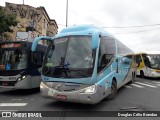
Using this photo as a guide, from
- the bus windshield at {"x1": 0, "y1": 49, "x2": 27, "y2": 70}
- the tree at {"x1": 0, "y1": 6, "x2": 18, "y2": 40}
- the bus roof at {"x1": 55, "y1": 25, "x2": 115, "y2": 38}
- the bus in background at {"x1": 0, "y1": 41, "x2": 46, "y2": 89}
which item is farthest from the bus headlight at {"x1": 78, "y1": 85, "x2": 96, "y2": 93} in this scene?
the tree at {"x1": 0, "y1": 6, "x2": 18, "y2": 40}

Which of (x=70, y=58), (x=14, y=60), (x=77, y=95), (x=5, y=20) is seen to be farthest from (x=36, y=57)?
(x=5, y=20)

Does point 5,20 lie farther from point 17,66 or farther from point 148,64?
point 148,64

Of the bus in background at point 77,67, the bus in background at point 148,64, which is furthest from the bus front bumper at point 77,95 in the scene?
the bus in background at point 148,64

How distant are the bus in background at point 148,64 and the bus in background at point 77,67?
12.1m

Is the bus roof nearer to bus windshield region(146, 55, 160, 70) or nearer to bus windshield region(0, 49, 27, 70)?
bus windshield region(0, 49, 27, 70)

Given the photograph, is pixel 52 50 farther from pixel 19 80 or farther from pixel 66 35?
pixel 19 80

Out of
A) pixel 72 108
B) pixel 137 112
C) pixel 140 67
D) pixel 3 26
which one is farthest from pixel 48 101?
pixel 140 67

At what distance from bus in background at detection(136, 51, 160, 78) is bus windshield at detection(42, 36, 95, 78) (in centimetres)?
1331

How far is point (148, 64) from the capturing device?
69.3ft

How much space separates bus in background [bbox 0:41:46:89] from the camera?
11328 millimetres

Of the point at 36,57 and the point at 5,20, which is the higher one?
the point at 5,20

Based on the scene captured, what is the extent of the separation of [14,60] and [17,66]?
0.37 metres

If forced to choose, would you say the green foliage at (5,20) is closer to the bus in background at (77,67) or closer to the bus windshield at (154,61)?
the bus in background at (77,67)

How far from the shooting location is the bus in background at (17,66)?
11328mm
